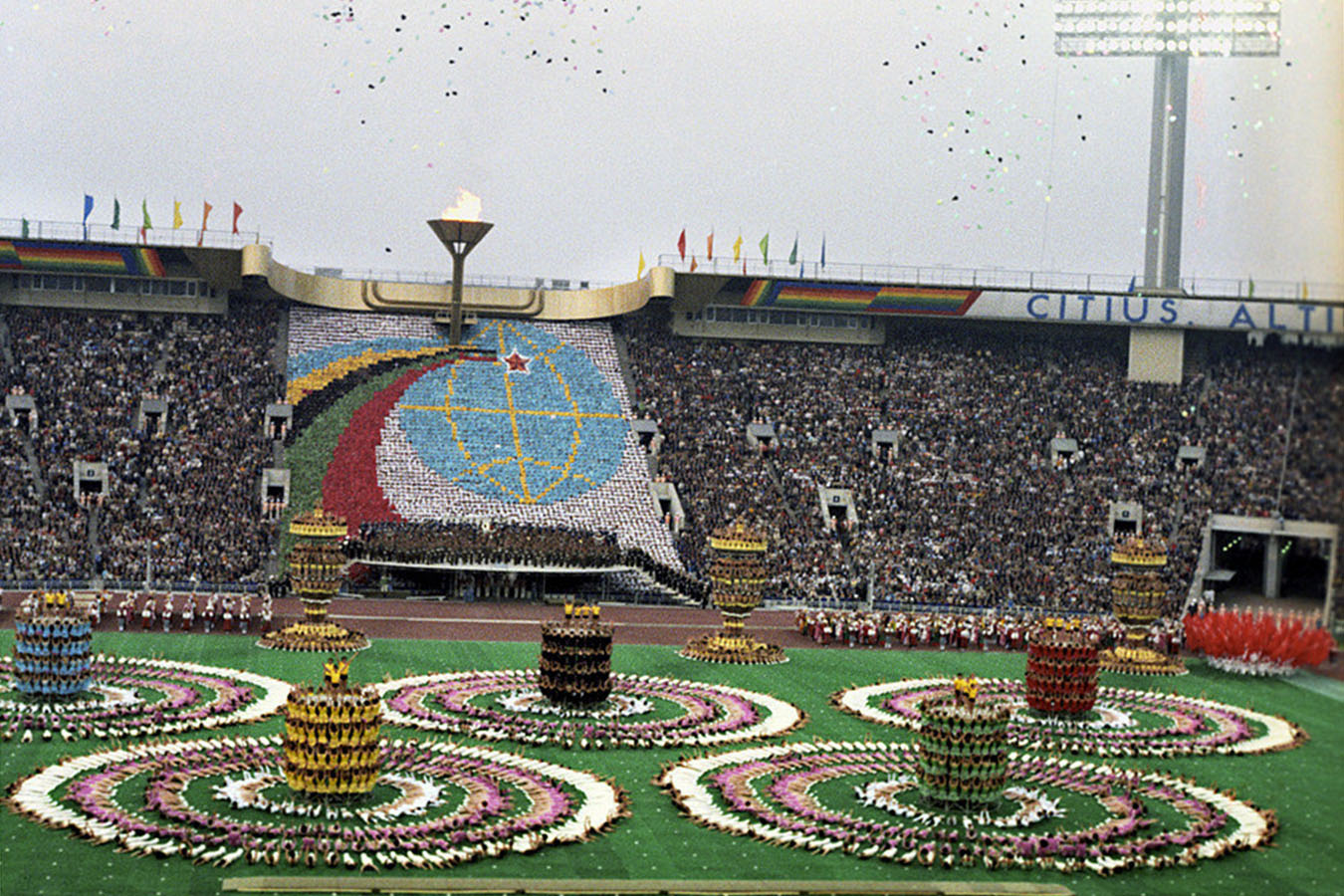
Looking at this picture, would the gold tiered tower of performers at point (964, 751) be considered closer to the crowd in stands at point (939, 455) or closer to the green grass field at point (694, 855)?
the green grass field at point (694, 855)

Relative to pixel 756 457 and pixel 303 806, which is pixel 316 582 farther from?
pixel 756 457

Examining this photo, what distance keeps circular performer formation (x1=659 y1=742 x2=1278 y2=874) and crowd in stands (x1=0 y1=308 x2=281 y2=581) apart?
93.2ft

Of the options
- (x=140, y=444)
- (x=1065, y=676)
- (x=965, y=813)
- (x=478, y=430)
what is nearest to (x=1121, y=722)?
(x=1065, y=676)

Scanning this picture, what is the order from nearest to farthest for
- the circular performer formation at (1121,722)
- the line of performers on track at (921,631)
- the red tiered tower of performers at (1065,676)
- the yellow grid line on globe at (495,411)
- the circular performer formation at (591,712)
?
the circular performer formation at (591,712)
the circular performer formation at (1121,722)
the red tiered tower of performers at (1065,676)
the line of performers on track at (921,631)
the yellow grid line on globe at (495,411)

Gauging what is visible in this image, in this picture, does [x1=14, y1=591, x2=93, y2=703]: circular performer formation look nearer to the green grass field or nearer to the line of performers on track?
the green grass field

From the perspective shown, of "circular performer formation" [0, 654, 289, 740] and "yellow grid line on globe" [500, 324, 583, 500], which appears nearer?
"circular performer formation" [0, 654, 289, 740]

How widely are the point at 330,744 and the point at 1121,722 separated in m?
16.1

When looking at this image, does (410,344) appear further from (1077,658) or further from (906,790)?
(906,790)

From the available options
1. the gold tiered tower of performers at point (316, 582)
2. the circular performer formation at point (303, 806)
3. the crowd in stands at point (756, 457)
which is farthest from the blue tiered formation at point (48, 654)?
the crowd in stands at point (756, 457)

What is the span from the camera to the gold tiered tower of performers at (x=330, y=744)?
19.7 m

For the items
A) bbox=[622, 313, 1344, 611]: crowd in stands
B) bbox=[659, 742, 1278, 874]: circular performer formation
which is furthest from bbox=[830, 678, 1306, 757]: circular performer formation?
bbox=[622, 313, 1344, 611]: crowd in stands

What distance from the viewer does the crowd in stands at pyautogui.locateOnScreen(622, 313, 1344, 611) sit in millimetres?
55500

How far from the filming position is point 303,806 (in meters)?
19.5

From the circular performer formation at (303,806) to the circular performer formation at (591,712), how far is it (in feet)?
7.69
